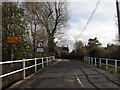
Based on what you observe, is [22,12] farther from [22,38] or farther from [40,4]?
[40,4]

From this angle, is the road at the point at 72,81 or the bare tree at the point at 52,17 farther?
the bare tree at the point at 52,17

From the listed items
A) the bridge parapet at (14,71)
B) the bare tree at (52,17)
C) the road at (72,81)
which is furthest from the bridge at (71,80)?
the bare tree at (52,17)

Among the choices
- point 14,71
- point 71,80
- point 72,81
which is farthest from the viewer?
point 71,80

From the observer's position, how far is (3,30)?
620 inches

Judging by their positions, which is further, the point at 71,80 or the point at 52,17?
the point at 52,17

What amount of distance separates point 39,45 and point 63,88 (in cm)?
1179

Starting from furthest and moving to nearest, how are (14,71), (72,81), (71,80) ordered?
(71,80)
(72,81)
(14,71)

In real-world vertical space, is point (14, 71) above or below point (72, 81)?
above

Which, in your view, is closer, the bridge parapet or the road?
the road

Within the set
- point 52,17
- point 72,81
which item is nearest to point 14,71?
point 72,81

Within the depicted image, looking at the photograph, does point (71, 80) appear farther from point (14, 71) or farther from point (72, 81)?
point (14, 71)

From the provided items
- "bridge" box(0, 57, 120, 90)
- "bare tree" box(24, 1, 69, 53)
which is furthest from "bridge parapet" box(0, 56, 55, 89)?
"bare tree" box(24, 1, 69, 53)

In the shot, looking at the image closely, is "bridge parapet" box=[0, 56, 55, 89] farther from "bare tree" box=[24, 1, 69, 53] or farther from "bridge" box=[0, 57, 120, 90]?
"bare tree" box=[24, 1, 69, 53]

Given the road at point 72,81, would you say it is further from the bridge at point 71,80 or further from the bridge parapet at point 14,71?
the bridge parapet at point 14,71
